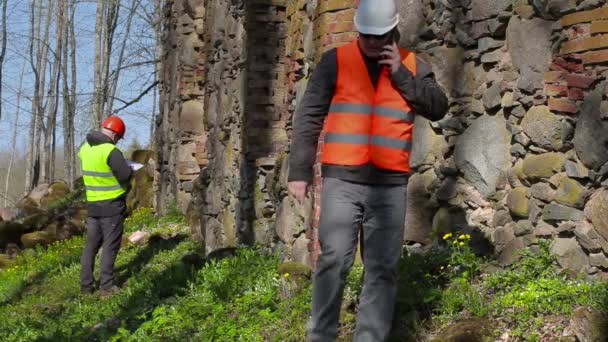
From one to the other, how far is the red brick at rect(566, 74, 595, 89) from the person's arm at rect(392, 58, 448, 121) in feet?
5.48

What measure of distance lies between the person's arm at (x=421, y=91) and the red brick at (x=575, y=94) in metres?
1.67

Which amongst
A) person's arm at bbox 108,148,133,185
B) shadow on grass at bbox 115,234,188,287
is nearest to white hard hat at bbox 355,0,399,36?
person's arm at bbox 108,148,133,185

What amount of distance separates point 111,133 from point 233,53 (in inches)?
108

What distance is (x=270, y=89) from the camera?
35.8 feet

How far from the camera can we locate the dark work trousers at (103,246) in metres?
9.72

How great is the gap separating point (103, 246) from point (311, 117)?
19.1ft

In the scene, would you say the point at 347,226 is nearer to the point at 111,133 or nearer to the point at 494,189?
the point at 494,189

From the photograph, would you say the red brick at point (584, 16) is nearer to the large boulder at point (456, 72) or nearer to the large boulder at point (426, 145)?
the large boulder at point (456, 72)

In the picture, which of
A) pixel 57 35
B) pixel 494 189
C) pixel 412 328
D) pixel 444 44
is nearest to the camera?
pixel 412 328

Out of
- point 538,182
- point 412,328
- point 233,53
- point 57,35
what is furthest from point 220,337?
point 57,35

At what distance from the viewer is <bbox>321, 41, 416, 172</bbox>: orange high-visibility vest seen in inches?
179

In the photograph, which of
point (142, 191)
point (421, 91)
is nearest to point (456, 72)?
point (421, 91)

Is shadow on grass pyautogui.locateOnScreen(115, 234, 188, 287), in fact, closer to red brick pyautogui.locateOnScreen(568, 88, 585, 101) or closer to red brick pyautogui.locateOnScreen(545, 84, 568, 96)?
red brick pyautogui.locateOnScreen(545, 84, 568, 96)

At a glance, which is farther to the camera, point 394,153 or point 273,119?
point 273,119
